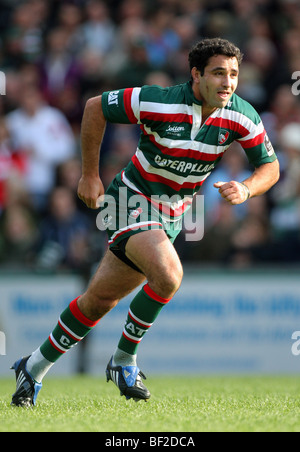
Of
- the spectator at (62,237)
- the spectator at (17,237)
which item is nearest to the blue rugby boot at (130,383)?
the spectator at (62,237)

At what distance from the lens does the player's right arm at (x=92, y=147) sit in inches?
205

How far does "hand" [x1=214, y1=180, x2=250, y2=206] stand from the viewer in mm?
4734

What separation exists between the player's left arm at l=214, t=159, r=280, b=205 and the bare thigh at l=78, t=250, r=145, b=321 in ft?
2.93

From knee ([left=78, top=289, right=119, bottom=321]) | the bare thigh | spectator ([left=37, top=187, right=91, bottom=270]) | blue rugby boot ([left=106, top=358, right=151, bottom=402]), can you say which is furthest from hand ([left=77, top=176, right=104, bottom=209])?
spectator ([left=37, top=187, right=91, bottom=270])

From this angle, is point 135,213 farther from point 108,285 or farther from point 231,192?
point 231,192

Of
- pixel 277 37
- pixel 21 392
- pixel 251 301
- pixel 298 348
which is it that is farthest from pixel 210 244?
pixel 21 392

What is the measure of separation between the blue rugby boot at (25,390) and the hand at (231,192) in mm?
1852

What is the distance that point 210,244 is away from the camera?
33.3 feet

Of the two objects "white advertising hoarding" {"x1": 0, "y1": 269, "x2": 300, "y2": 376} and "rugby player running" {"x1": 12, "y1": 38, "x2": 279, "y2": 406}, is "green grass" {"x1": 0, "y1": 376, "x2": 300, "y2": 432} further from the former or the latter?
"white advertising hoarding" {"x1": 0, "y1": 269, "x2": 300, "y2": 376}

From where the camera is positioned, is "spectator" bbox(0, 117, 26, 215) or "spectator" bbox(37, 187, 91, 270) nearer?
"spectator" bbox(37, 187, 91, 270)
